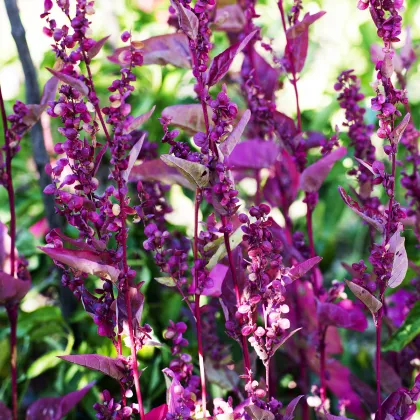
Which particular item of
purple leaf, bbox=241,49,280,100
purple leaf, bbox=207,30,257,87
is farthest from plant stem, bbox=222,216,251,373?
purple leaf, bbox=241,49,280,100

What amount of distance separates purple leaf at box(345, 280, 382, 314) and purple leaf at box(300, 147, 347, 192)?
233mm

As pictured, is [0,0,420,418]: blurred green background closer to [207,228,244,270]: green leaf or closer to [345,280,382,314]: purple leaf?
[207,228,244,270]: green leaf

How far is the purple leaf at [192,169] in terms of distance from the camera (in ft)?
1.96

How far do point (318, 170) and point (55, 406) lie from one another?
0.49m

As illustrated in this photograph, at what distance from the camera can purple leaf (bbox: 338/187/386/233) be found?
0.62m

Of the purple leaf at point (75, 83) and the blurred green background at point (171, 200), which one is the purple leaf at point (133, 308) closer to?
the purple leaf at point (75, 83)

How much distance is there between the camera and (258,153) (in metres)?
0.99

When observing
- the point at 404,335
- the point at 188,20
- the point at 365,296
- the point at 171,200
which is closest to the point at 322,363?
the point at 404,335

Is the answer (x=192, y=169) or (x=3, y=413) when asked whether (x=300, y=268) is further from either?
(x=3, y=413)

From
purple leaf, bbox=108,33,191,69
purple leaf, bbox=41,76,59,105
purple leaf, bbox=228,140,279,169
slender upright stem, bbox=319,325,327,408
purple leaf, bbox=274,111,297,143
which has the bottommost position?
slender upright stem, bbox=319,325,327,408

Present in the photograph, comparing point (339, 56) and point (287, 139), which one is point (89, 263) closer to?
point (287, 139)

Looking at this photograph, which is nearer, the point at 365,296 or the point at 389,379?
the point at 365,296

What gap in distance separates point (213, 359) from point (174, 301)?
347mm

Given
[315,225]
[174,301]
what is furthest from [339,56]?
[174,301]
